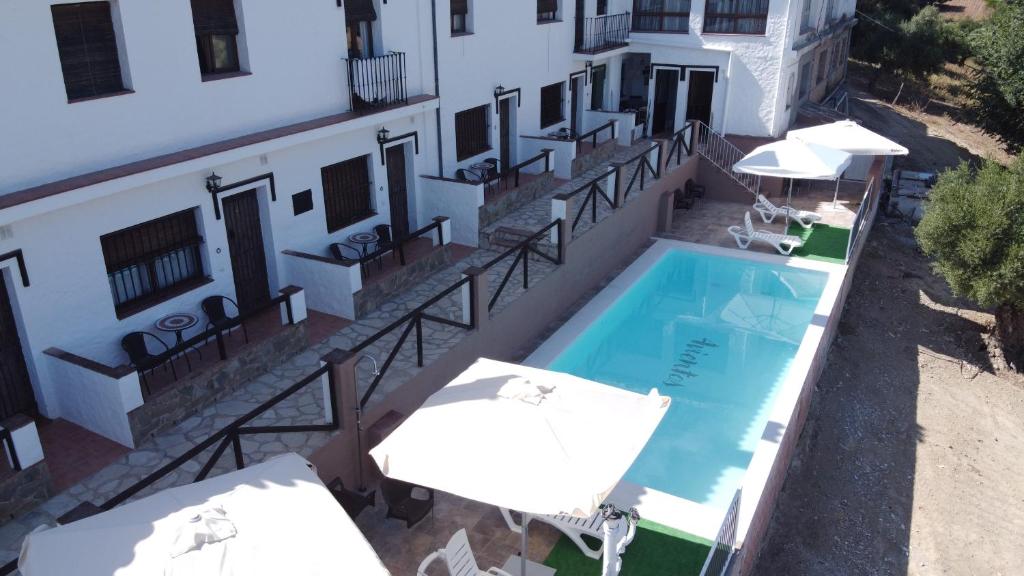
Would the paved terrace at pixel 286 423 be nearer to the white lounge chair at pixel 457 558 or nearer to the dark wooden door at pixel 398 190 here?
the white lounge chair at pixel 457 558

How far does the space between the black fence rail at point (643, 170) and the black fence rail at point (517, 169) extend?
223cm

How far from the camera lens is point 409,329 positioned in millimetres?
10391

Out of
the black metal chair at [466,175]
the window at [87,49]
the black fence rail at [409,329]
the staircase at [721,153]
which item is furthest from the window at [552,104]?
the window at [87,49]

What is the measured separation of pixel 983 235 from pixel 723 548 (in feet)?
42.2

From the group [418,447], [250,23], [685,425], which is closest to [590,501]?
[418,447]

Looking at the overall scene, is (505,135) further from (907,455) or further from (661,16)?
(907,455)

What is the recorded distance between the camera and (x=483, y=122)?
62.5ft

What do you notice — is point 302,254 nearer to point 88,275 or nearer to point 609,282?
point 88,275

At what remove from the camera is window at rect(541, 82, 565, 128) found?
72.6 feet

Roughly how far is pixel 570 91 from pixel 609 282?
26.7ft

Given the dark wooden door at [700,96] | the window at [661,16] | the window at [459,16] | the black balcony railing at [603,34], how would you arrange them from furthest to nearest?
the dark wooden door at [700,96] → the window at [661,16] → the black balcony railing at [603,34] → the window at [459,16]

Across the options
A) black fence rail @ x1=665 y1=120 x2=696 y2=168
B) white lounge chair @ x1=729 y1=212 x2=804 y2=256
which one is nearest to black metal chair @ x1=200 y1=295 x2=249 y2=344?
white lounge chair @ x1=729 y1=212 x2=804 y2=256

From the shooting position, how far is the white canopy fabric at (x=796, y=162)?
18.8m

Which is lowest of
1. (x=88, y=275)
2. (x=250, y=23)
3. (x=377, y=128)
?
(x=88, y=275)
